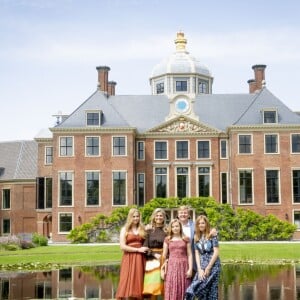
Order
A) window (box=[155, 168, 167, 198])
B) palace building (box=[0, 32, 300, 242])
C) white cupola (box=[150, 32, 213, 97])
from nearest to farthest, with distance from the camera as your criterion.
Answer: palace building (box=[0, 32, 300, 242]) < window (box=[155, 168, 167, 198]) < white cupola (box=[150, 32, 213, 97])

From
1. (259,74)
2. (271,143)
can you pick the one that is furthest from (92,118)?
(259,74)

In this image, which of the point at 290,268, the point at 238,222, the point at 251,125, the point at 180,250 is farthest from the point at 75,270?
the point at 251,125

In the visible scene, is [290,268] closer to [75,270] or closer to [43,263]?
[75,270]

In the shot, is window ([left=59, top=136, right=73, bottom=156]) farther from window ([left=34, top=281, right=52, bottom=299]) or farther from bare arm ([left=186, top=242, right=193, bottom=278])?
bare arm ([left=186, top=242, right=193, bottom=278])

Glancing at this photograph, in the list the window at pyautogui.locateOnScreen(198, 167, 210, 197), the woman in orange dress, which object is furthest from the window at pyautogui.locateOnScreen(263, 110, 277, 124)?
the woman in orange dress

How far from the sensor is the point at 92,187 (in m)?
42.6

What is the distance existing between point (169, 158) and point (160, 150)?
891 millimetres

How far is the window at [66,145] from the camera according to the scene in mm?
42906

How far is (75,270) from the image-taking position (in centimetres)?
2045

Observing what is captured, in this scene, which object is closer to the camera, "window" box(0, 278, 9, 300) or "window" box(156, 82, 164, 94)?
"window" box(0, 278, 9, 300)

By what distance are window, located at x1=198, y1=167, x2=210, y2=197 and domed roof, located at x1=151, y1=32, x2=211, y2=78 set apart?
11.1 metres

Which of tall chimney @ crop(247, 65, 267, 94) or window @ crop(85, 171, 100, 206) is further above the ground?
tall chimney @ crop(247, 65, 267, 94)

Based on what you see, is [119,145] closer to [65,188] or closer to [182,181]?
[65,188]

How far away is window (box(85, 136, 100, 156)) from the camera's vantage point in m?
42.9
